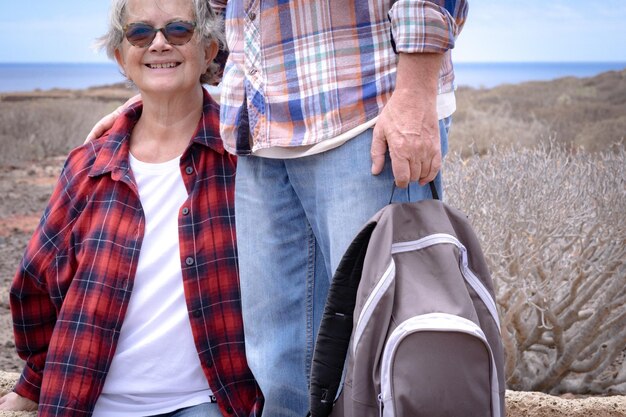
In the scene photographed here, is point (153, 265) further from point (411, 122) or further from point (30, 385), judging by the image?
point (411, 122)

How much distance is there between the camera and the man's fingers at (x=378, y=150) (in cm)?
177

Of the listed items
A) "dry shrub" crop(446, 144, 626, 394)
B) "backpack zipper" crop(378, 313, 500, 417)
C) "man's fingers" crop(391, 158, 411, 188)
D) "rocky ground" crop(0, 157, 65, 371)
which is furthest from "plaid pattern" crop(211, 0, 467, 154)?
"rocky ground" crop(0, 157, 65, 371)

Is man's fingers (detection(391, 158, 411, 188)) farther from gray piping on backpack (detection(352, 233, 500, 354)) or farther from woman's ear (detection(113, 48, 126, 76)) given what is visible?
woman's ear (detection(113, 48, 126, 76))

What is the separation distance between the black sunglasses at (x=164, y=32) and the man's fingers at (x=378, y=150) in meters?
0.91

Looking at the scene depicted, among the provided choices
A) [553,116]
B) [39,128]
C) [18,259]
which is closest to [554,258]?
[18,259]

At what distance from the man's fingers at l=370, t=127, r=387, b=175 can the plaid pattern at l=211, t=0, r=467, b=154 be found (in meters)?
0.07

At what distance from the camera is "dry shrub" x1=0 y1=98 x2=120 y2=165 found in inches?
471

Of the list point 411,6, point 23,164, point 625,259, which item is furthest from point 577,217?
point 23,164

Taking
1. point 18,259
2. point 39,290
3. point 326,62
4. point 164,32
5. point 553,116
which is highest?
point 164,32

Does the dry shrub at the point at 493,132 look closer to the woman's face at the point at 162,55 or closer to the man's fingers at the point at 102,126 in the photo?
the man's fingers at the point at 102,126

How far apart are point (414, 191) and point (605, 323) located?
8.41 ft

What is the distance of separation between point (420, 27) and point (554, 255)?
2.58 meters

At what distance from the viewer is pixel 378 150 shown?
1774 mm

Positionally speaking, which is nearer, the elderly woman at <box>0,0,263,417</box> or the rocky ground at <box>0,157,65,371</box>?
the elderly woman at <box>0,0,263,417</box>
